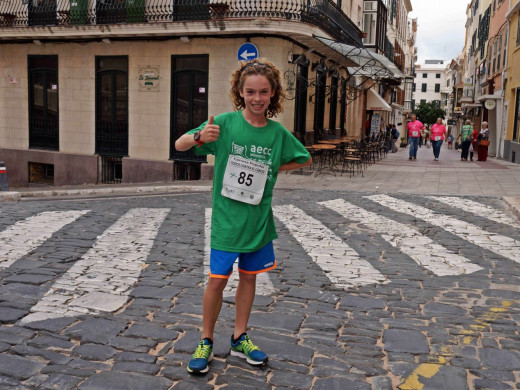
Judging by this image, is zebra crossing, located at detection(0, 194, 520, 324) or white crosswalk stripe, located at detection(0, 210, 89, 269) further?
white crosswalk stripe, located at detection(0, 210, 89, 269)

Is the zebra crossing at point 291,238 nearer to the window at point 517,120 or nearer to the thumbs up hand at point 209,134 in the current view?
the thumbs up hand at point 209,134

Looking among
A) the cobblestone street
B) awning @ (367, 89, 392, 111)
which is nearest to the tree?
awning @ (367, 89, 392, 111)

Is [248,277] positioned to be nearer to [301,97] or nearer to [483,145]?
[301,97]

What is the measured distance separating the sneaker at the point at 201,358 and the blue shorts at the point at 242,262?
0.45 meters

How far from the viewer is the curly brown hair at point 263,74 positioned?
3.58 meters

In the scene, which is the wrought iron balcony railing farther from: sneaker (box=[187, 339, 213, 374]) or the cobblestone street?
sneaker (box=[187, 339, 213, 374])

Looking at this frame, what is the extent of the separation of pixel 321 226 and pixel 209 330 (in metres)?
5.12

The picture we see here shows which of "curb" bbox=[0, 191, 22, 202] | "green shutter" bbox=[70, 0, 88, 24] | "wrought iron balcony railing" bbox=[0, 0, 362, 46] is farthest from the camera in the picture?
"green shutter" bbox=[70, 0, 88, 24]

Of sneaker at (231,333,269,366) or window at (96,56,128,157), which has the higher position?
window at (96,56,128,157)

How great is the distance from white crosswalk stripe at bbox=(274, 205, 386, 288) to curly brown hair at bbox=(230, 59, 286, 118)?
7.82ft

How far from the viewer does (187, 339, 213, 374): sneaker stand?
350 cm

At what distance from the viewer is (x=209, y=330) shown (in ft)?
12.0

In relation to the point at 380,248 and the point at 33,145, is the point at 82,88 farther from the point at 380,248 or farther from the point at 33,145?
the point at 380,248

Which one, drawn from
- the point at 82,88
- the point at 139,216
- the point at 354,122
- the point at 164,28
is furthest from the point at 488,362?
the point at 354,122
